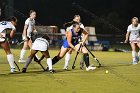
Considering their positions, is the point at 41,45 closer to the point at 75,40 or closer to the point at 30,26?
the point at 75,40

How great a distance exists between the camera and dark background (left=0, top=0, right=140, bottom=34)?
50916mm

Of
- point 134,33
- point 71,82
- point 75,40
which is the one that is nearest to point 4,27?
point 75,40

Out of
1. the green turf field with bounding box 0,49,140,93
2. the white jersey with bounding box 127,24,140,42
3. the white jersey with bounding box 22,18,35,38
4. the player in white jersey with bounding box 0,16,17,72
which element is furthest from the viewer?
the white jersey with bounding box 127,24,140,42

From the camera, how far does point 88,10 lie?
52.5 m

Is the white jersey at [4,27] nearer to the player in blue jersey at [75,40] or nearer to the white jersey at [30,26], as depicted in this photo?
the player in blue jersey at [75,40]

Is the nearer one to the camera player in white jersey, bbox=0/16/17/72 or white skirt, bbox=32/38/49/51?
player in white jersey, bbox=0/16/17/72

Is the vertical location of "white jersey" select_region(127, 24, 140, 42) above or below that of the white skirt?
above

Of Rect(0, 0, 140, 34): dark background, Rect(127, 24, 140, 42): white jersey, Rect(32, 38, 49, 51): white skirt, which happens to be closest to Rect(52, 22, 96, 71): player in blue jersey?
Rect(32, 38, 49, 51): white skirt

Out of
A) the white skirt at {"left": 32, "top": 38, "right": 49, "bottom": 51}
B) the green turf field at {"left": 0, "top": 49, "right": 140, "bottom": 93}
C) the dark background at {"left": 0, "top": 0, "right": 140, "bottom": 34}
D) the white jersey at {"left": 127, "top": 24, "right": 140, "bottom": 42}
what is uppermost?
the dark background at {"left": 0, "top": 0, "right": 140, "bottom": 34}

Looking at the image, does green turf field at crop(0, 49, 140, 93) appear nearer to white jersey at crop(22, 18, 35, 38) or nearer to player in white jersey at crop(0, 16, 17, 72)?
player in white jersey at crop(0, 16, 17, 72)

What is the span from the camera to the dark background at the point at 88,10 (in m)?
50.9

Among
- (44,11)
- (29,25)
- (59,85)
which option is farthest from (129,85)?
(44,11)

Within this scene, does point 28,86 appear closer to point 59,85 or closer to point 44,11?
point 59,85

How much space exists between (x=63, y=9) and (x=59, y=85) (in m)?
41.6
